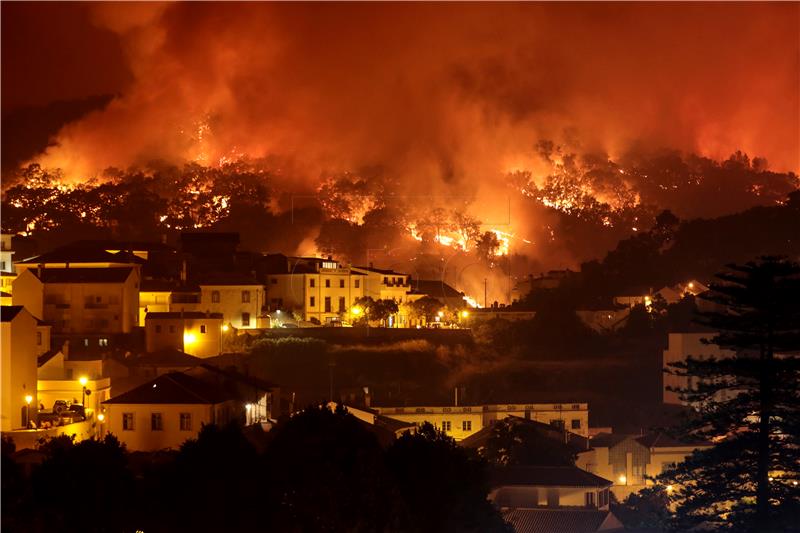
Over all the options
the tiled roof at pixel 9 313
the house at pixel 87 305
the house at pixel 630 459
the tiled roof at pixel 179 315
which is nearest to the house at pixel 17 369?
the tiled roof at pixel 9 313

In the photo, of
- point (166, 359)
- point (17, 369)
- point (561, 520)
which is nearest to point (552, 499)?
point (561, 520)

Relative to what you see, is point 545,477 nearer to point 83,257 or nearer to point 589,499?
point 589,499

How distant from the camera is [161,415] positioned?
45.2m

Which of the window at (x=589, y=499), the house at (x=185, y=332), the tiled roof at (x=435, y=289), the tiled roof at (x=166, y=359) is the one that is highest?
the tiled roof at (x=435, y=289)

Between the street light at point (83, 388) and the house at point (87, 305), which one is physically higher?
the house at point (87, 305)

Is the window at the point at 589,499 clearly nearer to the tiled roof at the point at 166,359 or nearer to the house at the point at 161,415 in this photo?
the house at the point at 161,415

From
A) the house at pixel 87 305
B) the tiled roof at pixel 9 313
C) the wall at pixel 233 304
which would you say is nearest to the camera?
the tiled roof at pixel 9 313

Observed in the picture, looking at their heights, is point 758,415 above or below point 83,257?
below

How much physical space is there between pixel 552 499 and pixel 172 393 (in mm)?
10936

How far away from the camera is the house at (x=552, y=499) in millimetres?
45125

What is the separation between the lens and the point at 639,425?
6112 centimetres

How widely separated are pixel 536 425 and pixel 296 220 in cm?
3253

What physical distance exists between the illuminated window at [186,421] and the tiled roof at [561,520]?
8467 millimetres

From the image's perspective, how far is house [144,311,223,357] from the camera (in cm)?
5816
